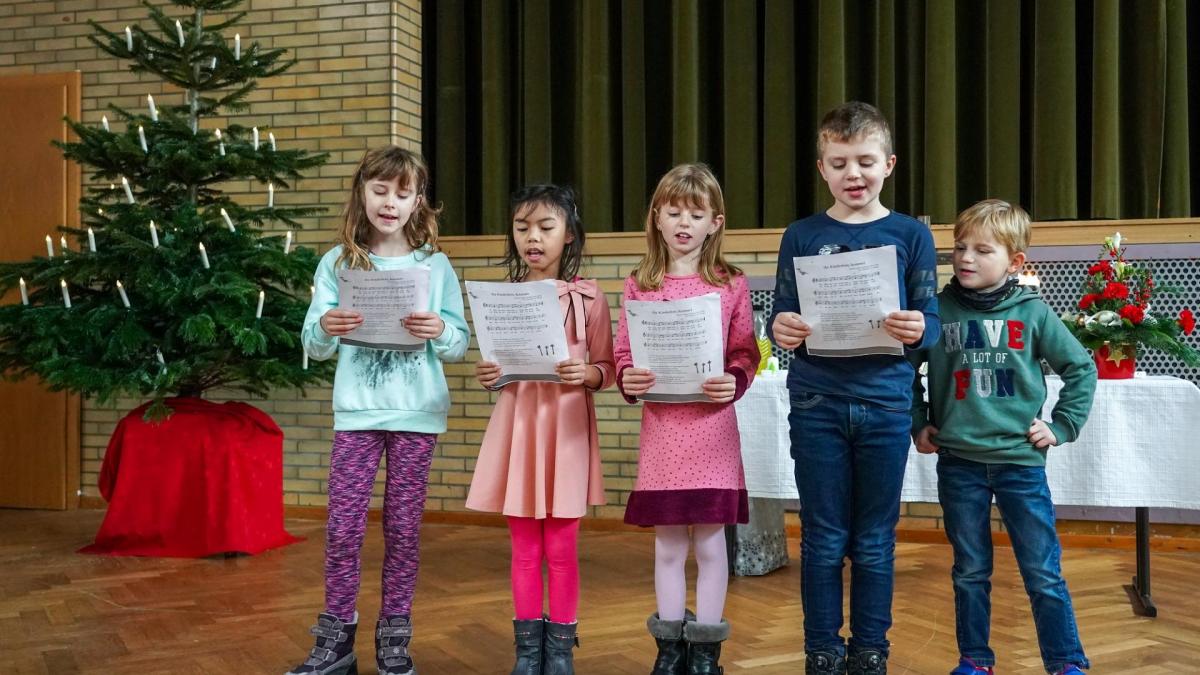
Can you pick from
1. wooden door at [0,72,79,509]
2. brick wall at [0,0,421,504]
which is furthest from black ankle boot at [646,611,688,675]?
wooden door at [0,72,79,509]

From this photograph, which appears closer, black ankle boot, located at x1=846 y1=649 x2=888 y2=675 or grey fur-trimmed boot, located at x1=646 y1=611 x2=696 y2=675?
black ankle boot, located at x1=846 y1=649 x2=888 y2=675

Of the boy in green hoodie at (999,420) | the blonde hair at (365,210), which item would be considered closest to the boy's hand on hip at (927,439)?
the boy in green hoodie at (999,420)

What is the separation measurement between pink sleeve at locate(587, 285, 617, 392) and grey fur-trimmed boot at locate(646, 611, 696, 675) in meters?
0.60

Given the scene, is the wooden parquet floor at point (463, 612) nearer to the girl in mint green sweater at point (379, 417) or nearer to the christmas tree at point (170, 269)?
the girl in mint green sweater at point (379, 417)

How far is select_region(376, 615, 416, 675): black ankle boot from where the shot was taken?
2670mm

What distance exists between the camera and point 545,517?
2605 mm

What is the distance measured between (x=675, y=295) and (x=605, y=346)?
25cm

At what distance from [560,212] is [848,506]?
3.27 ft

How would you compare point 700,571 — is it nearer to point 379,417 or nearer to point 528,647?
point 528,647

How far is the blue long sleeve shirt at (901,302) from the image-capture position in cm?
235

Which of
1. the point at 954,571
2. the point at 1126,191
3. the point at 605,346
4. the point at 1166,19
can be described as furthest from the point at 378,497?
the point at 1166,19

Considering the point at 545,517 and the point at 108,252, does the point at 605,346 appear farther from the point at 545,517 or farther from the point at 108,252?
the point at 108,252

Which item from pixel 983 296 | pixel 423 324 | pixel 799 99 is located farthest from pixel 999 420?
pixel 799 99

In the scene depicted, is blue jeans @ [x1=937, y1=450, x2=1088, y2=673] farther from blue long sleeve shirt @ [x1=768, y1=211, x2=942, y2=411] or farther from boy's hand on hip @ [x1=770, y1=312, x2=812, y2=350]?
boy's hand on hip @ [x1=770, y1=312, x2=812, y2=350]
